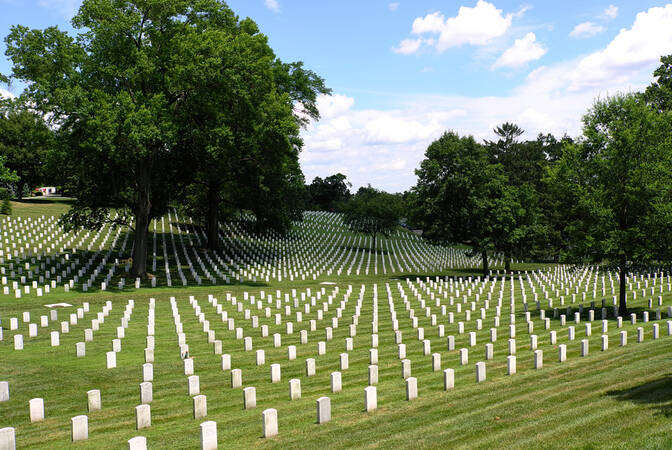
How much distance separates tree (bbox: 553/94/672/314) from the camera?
22.0 metres

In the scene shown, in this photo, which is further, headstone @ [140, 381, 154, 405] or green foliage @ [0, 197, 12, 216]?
green foliage @ [0, 197, 12, 216]

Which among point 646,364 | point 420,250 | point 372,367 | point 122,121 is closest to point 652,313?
point 646,364

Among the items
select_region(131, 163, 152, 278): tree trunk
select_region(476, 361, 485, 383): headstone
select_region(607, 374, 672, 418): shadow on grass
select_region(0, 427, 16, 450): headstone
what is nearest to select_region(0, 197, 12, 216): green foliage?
select_region(131, 163, 152, 278): tree trunk

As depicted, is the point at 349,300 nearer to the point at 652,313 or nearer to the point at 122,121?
the point at 652,313

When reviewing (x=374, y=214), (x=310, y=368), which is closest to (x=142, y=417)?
(x=310, y=368)

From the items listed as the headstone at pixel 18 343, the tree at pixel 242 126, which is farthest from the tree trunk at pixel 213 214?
the headstone at pixel 18 343

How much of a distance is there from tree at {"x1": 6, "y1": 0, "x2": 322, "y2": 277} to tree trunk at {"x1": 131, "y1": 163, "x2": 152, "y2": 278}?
0.20 ft

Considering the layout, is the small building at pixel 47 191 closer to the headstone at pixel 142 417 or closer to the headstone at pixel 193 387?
the headstone at pixel 193 387

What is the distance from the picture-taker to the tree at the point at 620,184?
2200 cm

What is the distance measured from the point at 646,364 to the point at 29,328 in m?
18.2

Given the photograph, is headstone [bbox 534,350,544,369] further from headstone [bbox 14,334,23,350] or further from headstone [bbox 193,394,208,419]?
headstone [bbox 14,334,23,350]

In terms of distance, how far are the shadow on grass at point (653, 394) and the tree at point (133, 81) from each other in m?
26.1

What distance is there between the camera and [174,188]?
3994 centimetres

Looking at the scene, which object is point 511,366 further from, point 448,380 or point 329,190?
point 329,190
